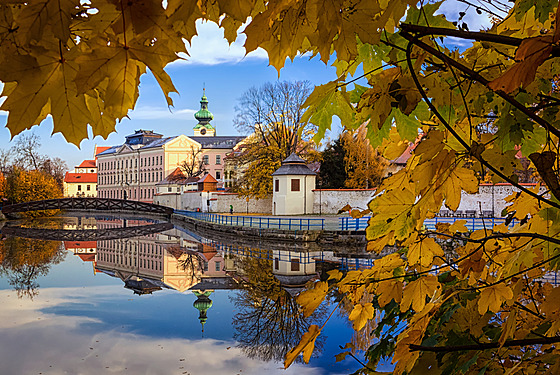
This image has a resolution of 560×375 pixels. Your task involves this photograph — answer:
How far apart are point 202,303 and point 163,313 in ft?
3.36

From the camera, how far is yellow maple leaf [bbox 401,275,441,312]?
119 cm

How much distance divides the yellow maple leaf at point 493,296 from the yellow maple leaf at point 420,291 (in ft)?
0.47

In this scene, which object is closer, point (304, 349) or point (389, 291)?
point (304, 349)

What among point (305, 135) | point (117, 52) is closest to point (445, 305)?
point (117, 52)

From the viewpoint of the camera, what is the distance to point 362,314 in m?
1.44

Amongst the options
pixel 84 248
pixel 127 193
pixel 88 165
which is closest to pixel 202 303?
pixel 84 248

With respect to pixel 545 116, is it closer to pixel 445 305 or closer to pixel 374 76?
pixel 374 76

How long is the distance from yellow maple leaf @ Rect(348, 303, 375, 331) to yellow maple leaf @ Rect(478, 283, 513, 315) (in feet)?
1.42

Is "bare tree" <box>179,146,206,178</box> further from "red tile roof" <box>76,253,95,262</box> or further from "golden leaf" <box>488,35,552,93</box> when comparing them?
"golden leaf" <box>488,35,552,93</box>

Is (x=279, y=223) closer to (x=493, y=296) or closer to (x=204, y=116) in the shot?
(x=493, y=296)

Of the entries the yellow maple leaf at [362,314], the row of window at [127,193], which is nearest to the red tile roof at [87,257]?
the yellow maple leaf at [362,314]

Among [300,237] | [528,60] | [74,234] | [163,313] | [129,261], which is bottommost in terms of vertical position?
[163,313]

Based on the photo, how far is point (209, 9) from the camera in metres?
0.92

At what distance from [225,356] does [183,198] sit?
1378 inches
